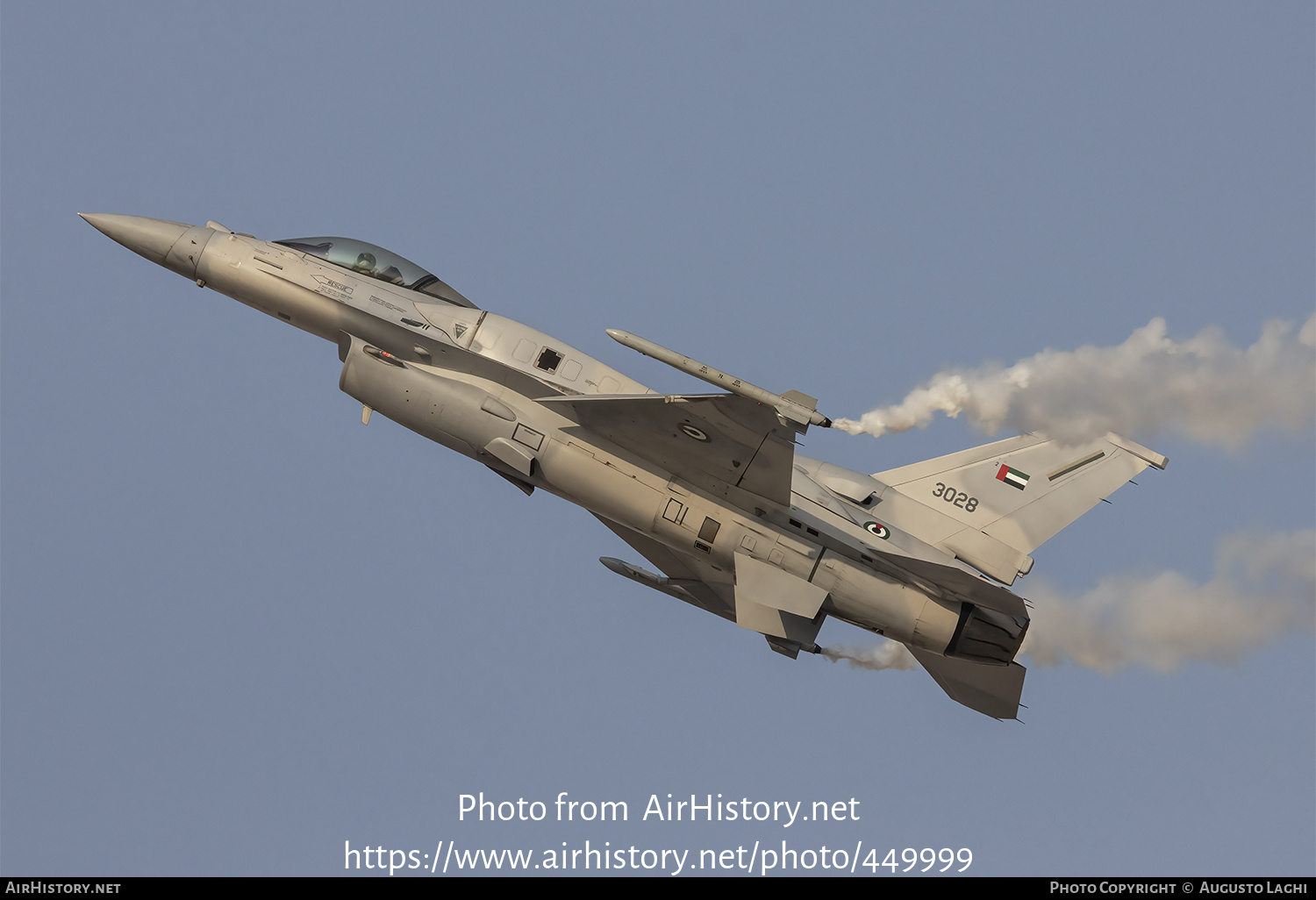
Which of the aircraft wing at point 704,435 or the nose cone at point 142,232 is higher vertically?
the nose cone at point 142,232

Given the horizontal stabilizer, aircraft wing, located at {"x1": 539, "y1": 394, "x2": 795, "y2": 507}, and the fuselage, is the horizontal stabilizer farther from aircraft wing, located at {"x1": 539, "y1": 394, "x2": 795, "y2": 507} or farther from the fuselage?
aircraft wing, located at {"x1": 539, "y1": 394, "x2": 795, "y2": 507}

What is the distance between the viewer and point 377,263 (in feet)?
59.9

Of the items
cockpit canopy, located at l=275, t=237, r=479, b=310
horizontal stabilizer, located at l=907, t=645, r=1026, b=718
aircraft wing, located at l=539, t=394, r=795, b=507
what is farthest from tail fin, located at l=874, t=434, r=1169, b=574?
cockpit canopy, located at l=275, t=237, r=479, b=310

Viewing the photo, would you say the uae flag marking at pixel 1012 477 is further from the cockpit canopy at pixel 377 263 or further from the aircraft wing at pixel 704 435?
the cockpit canopy at pixel 377 263

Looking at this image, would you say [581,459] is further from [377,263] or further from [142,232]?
[142,232]

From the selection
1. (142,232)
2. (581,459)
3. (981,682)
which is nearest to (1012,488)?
(981,682)

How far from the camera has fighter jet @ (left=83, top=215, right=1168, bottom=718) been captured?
17.0 meters

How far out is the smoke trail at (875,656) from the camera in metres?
20.1

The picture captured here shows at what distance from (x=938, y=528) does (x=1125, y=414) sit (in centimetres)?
299

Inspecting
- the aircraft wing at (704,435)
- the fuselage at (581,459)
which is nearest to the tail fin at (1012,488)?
the fuselage at (581,459)

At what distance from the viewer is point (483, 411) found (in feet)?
56.1

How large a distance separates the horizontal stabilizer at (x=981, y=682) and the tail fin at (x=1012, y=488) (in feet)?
5.11

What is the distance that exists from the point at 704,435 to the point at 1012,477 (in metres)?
4.58

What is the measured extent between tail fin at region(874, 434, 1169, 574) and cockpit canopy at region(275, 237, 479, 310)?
21.3ft
